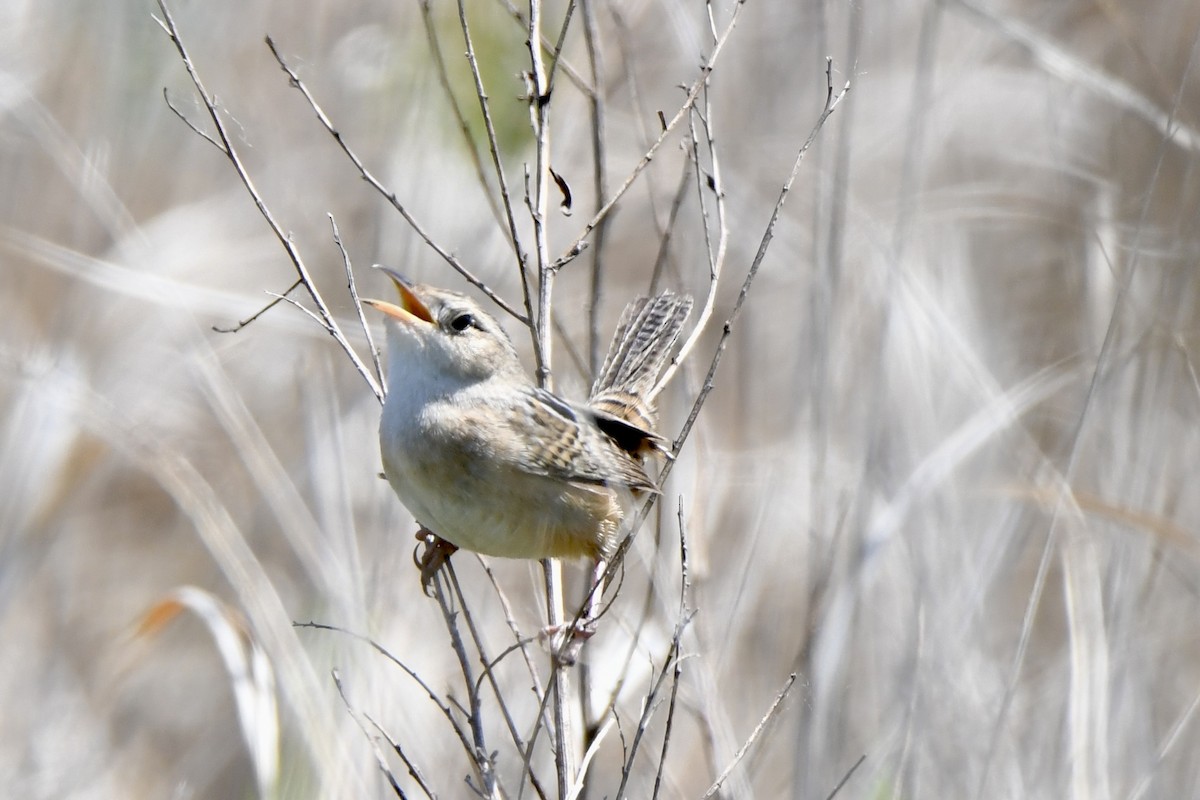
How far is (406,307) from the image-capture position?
2.95 metres

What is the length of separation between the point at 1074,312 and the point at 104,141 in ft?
12.1

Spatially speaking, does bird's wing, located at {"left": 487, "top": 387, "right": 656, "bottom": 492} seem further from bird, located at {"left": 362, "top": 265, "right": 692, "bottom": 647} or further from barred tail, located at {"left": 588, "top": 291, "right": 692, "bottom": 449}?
barred tail, located at {"left": 588, "top": 291, "right": 692, "bottom": 449}

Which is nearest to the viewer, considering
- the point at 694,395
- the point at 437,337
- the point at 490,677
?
the point at 490,677

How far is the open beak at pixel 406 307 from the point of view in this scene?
108 inches

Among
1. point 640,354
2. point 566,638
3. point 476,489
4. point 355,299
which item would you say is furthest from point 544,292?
point 640,354

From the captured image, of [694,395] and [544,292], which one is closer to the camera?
[544,292]

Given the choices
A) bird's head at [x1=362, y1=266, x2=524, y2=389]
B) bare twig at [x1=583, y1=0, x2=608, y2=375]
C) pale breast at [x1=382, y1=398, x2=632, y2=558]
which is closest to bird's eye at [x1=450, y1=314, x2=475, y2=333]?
bird's head at [x1=362, y1=266, x2=524, y2=389]

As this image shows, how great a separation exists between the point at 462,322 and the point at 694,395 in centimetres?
70

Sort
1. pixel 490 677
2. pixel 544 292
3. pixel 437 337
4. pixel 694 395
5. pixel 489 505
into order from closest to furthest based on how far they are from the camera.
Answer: pixel 490 677, pixel 544 292, pixel 489 505, pixel 437 337, pixel 694 395

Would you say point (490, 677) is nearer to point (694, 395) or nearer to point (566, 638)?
point (566, 638)

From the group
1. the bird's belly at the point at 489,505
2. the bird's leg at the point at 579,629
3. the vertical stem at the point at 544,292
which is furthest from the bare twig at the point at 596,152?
the bird's leg at the point at 579,629

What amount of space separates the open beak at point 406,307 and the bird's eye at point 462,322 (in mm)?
51

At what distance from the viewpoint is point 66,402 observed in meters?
4.07

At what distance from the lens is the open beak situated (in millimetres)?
2732
